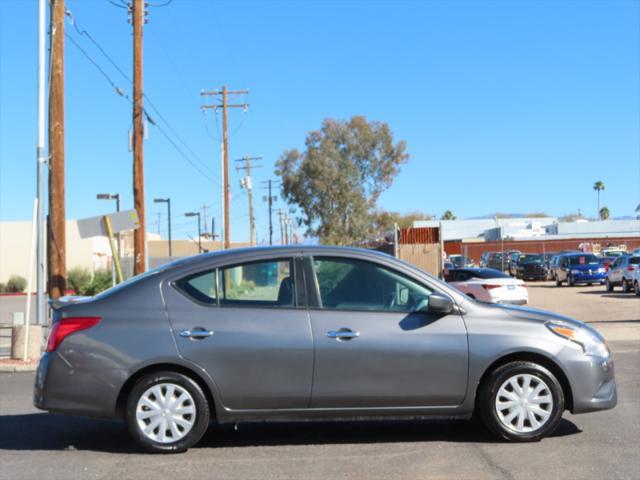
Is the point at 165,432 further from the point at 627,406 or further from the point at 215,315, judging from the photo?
the point at 627,406

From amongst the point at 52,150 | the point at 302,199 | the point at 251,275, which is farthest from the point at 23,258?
the point at 251,275

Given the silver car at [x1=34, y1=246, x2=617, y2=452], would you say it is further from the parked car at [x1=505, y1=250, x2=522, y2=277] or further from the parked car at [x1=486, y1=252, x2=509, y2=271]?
the parked car at [x1=486, y1=252, x2=509, y2=271]

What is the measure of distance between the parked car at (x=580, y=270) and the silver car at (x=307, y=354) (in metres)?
34.2

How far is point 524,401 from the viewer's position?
6.74m

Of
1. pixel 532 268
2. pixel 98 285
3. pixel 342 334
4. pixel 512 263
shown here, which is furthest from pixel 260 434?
pixel 512 263

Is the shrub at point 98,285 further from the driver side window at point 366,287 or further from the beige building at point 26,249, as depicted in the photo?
the driver side window at point 366,287

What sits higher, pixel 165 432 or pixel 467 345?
pixel 467 345

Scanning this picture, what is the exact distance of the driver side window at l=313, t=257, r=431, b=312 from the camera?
681cm

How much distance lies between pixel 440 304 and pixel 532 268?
41.8m

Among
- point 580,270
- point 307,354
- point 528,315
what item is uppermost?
point 580,270

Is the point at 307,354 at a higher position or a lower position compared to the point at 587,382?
higher

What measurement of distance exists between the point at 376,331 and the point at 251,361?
1.03m

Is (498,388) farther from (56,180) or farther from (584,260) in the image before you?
(584,260)

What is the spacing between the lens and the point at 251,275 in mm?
7438
